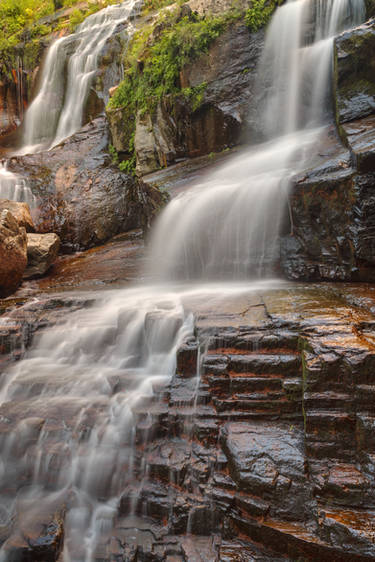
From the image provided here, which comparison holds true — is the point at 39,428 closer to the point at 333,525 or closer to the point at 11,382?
the point at 11,382

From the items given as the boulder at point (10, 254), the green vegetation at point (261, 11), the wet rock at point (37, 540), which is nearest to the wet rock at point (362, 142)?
the green vegetation at point (261, 11)

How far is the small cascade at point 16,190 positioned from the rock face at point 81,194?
20cm

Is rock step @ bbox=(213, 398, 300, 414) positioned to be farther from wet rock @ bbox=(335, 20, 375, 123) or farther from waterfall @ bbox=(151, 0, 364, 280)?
wet rock @ bbox=(335, 20, 375, 123)

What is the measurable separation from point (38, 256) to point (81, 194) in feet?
9.67

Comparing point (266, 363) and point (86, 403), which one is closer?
point (266, 363)

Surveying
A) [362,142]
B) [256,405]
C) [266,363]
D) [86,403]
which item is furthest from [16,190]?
[256,405]

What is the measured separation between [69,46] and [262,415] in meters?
16.8

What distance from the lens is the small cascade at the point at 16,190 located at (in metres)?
9.79

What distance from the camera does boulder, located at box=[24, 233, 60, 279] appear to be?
7.98 meters

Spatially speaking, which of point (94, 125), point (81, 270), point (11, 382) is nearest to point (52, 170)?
point (94, 125)

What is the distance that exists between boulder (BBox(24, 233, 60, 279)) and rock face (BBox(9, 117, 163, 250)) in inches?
56.5

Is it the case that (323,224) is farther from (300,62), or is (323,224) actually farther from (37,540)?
(300,62)

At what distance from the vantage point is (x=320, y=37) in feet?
27.4

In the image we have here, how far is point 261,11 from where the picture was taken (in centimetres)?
885
